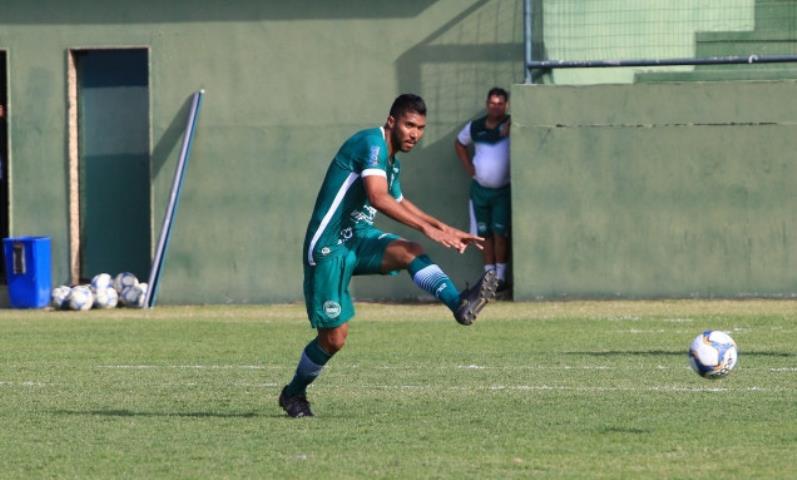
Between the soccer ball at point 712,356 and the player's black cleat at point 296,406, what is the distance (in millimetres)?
2333

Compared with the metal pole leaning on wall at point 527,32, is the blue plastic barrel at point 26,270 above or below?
below

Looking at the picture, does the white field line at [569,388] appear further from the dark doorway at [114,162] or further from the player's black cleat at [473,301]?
the dark doorway at [114,162]

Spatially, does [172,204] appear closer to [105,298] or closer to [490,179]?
[105,298]

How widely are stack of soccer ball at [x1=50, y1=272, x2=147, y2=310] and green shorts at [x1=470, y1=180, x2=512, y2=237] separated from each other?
405 centimetres

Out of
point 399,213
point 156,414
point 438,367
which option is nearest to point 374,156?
point 399,213

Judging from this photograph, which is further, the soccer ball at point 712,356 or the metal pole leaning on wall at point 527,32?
the metal pole leaning on wall at point 527,32

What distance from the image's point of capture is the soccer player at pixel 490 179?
61.2 feet

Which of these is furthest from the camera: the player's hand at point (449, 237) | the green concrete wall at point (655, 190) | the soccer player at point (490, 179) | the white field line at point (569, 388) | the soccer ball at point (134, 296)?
the soccer ball at point (134, 296)

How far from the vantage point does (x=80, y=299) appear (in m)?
18.8

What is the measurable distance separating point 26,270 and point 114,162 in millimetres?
1909

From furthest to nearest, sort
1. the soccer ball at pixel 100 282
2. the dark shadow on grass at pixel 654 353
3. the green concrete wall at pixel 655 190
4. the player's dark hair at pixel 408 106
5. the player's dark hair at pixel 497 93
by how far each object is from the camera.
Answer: the soccer ball at pixel 100 282
the player's dark hair at pixel 497 93
the green concrete wall at pixel 655 190
the dark shadow on grass at pixel 654 353
the player's dark hair at pixel 408 106

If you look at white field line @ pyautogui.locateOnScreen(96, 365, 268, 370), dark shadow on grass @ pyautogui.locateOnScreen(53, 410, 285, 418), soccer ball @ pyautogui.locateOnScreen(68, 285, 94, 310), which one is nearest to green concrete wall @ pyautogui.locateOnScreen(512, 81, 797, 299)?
soccer ball @ pyautogui.locateOnScreen(68, 285, 94, 310)

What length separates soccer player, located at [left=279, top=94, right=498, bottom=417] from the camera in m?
9.39

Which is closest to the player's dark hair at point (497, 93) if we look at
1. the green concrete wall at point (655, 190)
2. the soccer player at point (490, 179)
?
the soccer player at point (490, 179)
